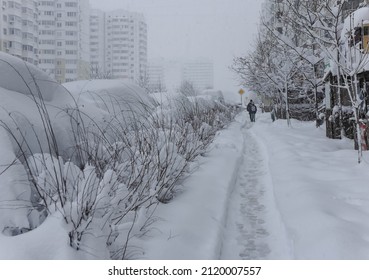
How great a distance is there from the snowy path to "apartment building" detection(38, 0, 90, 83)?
81.9m

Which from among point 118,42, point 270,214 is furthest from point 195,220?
point 118,42

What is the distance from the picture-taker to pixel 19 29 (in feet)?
217

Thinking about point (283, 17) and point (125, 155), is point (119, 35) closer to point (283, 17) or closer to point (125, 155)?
point (283, 17)

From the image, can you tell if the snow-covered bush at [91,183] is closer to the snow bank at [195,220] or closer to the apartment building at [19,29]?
the snow bank at [195,220]

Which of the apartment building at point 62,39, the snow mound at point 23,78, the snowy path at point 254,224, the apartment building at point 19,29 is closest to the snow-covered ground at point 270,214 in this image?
the snowy path at point 254,224

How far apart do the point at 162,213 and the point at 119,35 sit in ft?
396

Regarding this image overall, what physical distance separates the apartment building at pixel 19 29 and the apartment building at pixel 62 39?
516 inches

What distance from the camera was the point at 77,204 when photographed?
2.97m

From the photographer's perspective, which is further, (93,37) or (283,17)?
(93,37)

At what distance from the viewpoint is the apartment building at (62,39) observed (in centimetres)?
8500

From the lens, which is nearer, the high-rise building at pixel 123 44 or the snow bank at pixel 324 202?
the snow bank at pixel 324 202

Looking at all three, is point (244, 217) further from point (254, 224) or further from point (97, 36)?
point (97, 36)

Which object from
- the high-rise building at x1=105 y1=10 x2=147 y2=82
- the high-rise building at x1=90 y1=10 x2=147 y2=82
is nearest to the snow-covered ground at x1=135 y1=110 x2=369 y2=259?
the high-rise building at x1=90 y1=10 x2=147 y2=82
